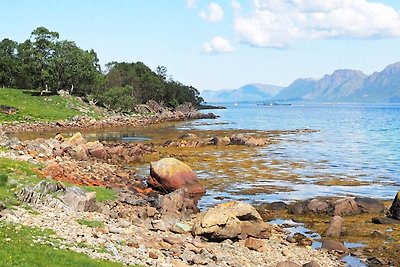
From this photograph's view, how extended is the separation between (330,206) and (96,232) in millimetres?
18621

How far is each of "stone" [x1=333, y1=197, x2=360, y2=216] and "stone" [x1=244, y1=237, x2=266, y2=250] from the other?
9.82 m

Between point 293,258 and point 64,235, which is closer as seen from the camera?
point 64,235

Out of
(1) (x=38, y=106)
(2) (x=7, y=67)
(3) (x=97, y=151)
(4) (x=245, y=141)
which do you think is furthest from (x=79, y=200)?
(2) (x=7, y=67)

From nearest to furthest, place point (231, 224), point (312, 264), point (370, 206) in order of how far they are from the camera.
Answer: point (312, 264) → point (231, 224) → point (370, 206)

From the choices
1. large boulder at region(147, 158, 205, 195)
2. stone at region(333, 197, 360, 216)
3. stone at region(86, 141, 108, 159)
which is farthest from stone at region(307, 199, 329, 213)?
stone at region(86, 141, 108, 159)

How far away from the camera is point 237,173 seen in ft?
166

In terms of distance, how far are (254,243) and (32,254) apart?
41.9 feet

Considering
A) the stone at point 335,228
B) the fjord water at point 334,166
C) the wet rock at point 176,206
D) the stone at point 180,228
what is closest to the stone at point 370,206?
the fjord water at point 334,166

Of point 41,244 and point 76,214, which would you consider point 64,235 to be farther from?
point 76,214

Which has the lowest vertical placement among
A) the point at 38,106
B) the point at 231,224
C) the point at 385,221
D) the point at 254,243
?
the point at 385,221

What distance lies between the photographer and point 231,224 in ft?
88.4

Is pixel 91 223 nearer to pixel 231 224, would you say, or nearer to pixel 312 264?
pixel 231 224

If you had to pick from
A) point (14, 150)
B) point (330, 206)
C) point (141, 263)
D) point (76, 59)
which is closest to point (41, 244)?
point (141, 263)

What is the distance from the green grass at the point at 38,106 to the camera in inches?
4031
